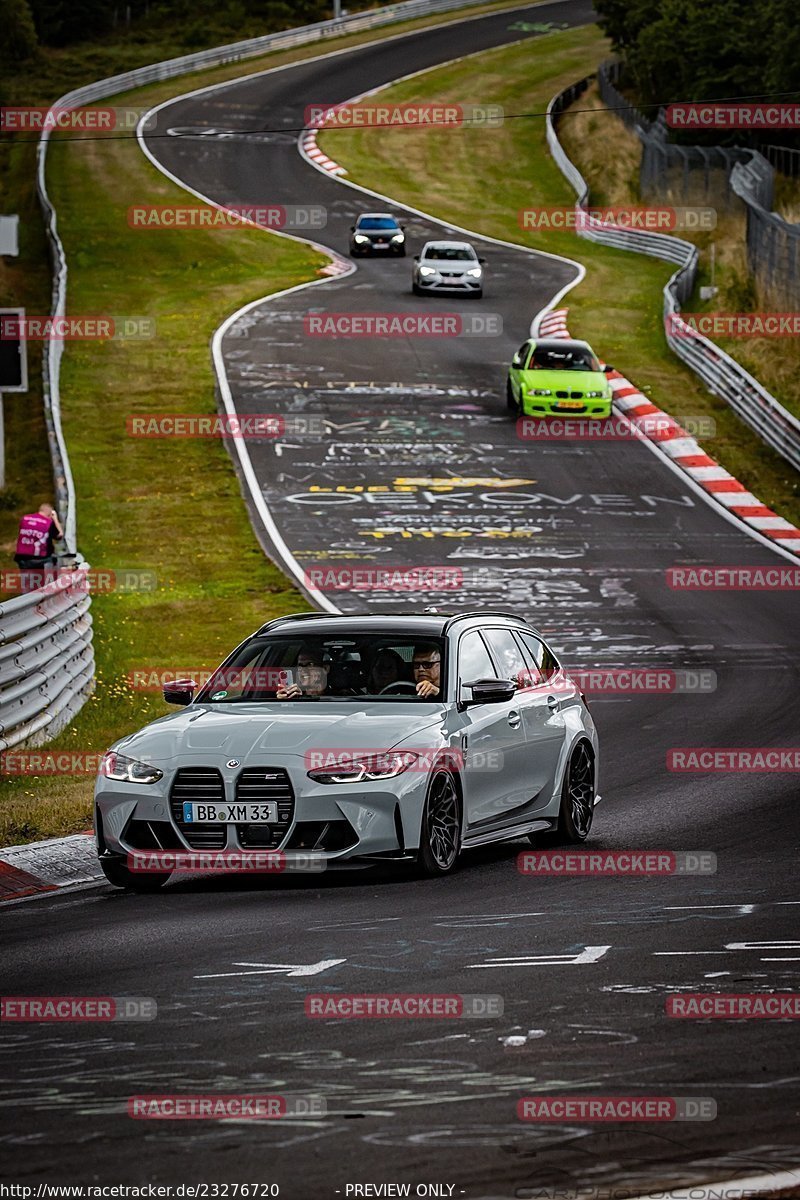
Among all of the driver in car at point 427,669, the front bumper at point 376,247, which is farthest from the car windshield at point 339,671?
the front bumper at point 376,247

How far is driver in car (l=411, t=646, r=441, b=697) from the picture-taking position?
12.0 metres

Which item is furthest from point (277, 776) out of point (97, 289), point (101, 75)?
point (101, 75)

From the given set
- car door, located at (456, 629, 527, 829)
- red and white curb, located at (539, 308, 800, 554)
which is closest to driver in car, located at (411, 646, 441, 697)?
car door, located at (456, 629, 527, 829)

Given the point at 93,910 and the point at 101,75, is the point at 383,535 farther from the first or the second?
the point at 101,75

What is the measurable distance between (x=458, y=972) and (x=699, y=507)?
26.1 meters

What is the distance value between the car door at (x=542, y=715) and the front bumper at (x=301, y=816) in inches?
71.3

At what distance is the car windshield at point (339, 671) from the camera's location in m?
12.0

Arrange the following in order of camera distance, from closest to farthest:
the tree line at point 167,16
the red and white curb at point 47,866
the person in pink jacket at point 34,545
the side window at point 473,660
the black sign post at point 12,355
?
the red and white curb at point 47,866
the side window at point 473,660
the person in pink jacket at point 34,545
the black sign post at point 12,355
the tree line at point 167,16

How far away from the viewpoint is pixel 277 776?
10852 millimetres

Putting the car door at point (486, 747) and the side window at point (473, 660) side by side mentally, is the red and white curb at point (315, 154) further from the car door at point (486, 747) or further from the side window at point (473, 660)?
the car door at point (486, 747)

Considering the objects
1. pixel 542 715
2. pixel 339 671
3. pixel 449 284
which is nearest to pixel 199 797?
pixel 339 671

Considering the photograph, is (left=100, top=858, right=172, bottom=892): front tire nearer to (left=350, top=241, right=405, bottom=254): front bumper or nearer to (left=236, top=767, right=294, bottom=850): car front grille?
(left=236, top=767, right=294, bottom=850): car front grille

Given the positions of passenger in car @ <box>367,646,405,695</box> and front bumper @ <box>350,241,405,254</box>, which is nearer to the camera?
passenger in car @ <box>367,646,405,695</box>

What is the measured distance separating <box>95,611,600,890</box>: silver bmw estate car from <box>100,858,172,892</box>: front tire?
0.01 meters
